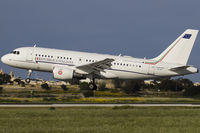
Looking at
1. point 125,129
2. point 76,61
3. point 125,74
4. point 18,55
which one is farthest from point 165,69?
point 125,129

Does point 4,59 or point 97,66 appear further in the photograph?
point 4,59

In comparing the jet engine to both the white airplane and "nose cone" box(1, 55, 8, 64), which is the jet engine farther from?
"nose cone" box(1, 55, 8, 64)

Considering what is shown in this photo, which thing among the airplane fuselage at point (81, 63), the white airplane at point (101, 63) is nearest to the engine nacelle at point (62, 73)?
the white airplane at point (101, 63)

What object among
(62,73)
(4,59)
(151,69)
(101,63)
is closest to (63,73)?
(62,73)

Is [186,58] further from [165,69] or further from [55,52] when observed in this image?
[55,52]

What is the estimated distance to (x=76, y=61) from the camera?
144 feet

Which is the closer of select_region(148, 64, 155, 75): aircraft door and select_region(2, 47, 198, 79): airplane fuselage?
select_region(2, 47, 198, 79): airplane fuselage

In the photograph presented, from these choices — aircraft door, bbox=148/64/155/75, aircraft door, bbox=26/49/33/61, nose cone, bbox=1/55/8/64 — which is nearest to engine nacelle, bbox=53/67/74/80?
aircraft door, bbox=26/49/33/61

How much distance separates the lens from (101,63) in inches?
1693

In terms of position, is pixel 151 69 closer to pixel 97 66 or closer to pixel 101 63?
pixel 101 63

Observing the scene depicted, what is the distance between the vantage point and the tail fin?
4672cm

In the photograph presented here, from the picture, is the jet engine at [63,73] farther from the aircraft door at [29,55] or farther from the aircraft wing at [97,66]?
the aircraft door at [29,55]

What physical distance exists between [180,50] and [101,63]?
11.7 meters

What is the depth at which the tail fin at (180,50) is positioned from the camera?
46719mm
